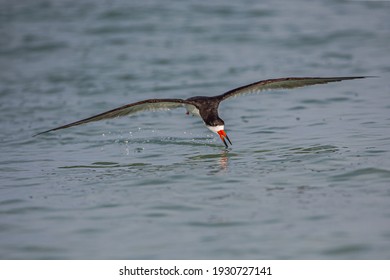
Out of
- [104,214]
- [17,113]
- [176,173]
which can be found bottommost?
[104,214]

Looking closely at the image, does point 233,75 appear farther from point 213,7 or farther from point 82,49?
point 213,7

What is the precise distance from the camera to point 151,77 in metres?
16.4

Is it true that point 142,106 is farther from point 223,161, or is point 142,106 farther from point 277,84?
point 277,84

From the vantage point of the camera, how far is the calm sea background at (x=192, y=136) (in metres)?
7.25

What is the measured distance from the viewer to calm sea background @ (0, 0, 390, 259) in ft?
23.8

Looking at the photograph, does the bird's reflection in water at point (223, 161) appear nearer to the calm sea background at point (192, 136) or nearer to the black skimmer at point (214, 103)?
the calm sea background at point (192, 136)

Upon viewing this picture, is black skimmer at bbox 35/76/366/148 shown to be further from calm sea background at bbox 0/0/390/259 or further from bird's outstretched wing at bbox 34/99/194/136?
calm sea background at bbox 0/0/390/259

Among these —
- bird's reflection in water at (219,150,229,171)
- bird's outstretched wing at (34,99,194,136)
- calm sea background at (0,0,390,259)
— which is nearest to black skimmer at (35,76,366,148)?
bird's outstretched wing at (34,99,194,136)

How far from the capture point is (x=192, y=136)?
465 inches

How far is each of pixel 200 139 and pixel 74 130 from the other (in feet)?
8.01

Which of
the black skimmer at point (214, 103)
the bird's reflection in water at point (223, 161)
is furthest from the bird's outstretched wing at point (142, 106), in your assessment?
the bird's reflection in water at point (223, 161)

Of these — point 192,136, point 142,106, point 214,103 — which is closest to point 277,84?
point 214,103
